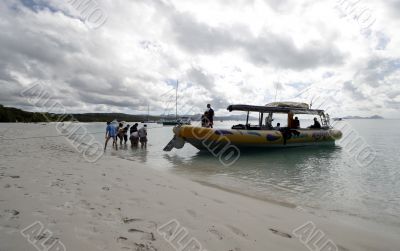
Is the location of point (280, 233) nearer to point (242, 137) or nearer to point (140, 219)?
point (140, 219)

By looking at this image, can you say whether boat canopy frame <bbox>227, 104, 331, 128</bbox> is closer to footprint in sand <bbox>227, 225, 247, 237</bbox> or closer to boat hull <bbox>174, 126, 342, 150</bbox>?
boat hull <bbox>174, 126, 342, 150</bbox>

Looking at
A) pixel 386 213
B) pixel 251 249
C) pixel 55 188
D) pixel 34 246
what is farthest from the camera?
pixel 386 213

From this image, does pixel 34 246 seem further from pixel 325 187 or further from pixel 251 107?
pixel 251 107

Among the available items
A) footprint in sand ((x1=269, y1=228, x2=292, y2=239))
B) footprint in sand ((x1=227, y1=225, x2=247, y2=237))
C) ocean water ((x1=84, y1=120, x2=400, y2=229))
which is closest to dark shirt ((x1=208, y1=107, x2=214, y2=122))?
ocean water ((x1=84, y1=120, x2=400, y2=229))

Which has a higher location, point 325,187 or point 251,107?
point 251,107

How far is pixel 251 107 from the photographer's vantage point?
1420 cm

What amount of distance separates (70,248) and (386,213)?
5.86 metres

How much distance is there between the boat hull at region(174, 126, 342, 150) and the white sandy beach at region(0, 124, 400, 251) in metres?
7.84

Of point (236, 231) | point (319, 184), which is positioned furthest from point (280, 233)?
point (319, 184)

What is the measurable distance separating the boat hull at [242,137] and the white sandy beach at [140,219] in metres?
7.84

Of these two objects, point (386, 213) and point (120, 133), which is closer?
point (386, 213)

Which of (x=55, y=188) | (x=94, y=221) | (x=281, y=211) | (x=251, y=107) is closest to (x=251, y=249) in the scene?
(x=94, y=221)

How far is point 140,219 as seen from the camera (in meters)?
A: 3.22

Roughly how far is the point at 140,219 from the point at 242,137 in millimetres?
10787
